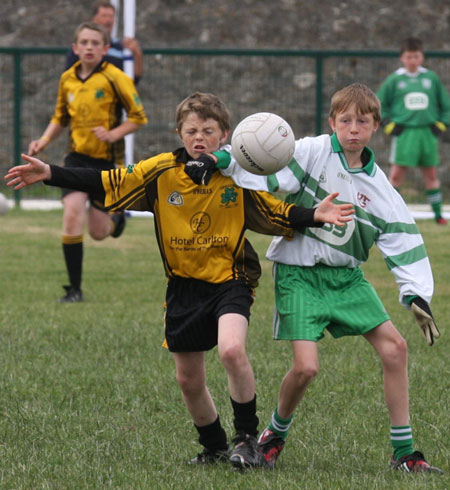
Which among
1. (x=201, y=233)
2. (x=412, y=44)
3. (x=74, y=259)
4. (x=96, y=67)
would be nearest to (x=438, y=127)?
(x=412, y=44)

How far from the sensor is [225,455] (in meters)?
4.96

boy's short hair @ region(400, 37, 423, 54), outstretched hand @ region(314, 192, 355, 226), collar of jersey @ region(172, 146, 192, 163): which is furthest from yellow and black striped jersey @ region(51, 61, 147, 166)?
boy's short hair @ region(400, 37, 423, 54)

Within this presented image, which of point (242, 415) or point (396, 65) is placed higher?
point (396, 65)

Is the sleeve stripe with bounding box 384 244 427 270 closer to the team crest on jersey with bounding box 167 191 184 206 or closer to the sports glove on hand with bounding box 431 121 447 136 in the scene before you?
the team crest on jersey with bounding box 167 191 184 206

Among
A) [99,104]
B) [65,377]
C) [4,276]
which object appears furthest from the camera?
[4,276]

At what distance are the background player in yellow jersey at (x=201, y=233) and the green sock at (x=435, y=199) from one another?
393 inches

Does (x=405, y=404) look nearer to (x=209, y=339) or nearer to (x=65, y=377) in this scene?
(x=209, y=339)

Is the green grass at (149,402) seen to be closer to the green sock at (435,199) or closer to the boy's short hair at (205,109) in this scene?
the boy's short hair at (205,109)

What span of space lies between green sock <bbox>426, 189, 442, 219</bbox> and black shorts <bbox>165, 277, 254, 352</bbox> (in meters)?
10.1

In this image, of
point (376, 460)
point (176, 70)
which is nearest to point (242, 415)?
point (376, 460)

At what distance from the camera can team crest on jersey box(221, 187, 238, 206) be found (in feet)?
15.9

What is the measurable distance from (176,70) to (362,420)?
43.2 ft

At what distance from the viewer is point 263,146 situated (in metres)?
4.70

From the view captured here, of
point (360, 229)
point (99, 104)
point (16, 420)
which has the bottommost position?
point (16, 420)
